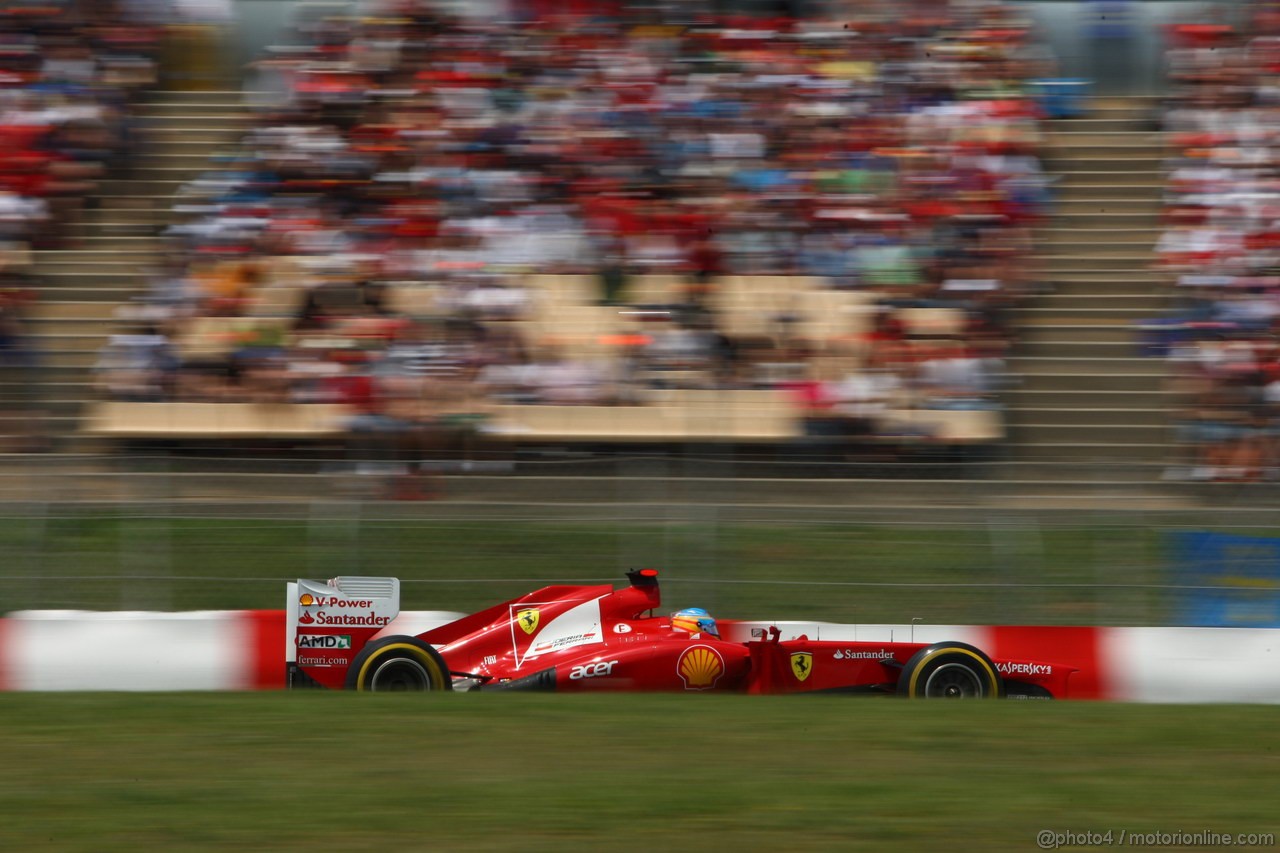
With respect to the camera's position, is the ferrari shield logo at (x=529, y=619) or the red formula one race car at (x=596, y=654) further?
the ferrari shield logo at (x=529, y=619)

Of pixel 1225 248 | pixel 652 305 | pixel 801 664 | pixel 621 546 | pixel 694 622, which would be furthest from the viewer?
pixel 1225 248

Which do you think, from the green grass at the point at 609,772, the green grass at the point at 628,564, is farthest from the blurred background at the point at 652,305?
the green grass at the point at 609,772

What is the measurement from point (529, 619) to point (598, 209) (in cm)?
426

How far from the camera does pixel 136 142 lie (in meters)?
12.4

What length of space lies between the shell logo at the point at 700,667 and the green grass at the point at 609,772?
50 centimetres

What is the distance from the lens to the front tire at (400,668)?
23.4 feet

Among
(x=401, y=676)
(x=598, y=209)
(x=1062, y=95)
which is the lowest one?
(x=401, y=676)

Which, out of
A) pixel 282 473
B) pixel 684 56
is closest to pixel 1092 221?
pixel 684 56

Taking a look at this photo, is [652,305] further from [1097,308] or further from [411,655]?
[411,655]

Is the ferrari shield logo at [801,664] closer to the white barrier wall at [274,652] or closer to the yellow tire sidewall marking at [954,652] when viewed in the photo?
the yellow tire sidewall marking at [954,652]

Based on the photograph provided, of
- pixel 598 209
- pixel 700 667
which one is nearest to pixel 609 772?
pixel 700 667

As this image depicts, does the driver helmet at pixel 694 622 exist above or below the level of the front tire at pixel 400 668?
above

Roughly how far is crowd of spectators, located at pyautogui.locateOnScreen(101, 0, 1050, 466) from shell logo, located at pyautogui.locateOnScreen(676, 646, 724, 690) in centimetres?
304

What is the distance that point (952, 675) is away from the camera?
713cm
